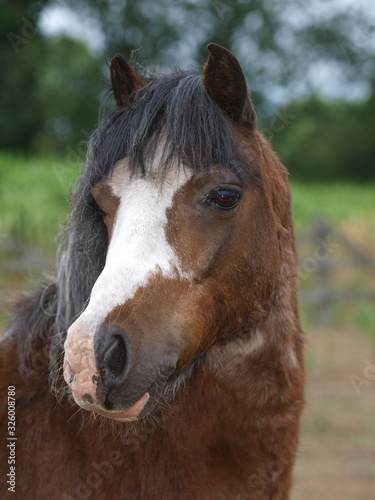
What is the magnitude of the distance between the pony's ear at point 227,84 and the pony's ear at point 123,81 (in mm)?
366

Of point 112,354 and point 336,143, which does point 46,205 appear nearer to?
point 112,354

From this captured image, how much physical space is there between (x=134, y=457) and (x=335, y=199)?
18.4 m

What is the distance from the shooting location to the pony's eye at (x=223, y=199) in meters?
1.93

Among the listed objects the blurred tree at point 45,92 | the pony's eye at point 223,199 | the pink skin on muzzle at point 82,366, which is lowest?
the pink skin on muzzle at point 82,366

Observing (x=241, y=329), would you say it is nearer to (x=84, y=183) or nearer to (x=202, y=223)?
(x=202, y=223)

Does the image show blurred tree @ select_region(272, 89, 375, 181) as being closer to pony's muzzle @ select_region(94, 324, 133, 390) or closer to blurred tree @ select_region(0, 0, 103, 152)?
blurred tree @ select_region(0, 0, 103, 152)

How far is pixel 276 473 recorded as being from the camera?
215 cm

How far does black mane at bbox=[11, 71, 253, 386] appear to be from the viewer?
195 centimetres

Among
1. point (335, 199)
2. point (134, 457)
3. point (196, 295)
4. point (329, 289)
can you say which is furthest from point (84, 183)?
point (335, 199)

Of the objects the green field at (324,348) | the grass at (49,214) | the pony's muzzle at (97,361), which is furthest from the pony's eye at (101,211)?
the grass at (49,214)

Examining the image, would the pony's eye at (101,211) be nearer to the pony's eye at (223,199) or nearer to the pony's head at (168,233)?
the pony's head at (168,233)

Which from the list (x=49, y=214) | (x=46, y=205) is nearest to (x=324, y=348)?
(x=49, y=214)

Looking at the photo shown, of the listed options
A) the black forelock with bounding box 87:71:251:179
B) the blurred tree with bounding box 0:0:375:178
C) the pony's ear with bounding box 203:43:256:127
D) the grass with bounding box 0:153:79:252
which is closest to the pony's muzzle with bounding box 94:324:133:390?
the black forelock with bounding box 87:71:251:179

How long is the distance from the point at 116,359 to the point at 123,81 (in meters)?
1.30
